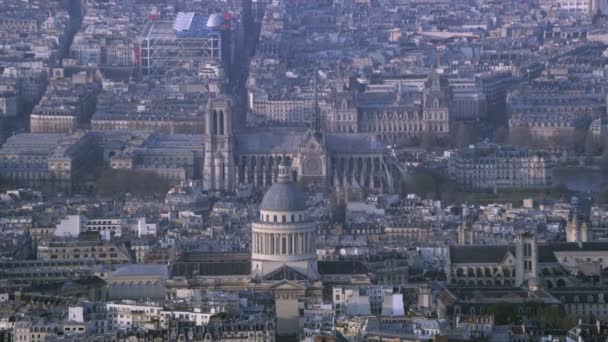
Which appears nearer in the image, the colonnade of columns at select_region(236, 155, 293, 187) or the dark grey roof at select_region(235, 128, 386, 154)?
the colonnade of columns at select_region(236, 155, 293, 187)

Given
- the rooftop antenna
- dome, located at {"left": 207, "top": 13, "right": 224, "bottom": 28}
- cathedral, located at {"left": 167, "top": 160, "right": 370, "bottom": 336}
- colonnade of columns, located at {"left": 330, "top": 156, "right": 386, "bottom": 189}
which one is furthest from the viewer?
dome, located at {"left": 207, "top": 13, "right": 224, "bottom": 28}

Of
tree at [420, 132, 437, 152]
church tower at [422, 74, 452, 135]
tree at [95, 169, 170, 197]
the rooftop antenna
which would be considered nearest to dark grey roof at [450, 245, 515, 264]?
tree at [95, 169, 170, 197]

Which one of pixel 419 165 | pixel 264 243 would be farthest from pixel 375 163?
pixel 264 243

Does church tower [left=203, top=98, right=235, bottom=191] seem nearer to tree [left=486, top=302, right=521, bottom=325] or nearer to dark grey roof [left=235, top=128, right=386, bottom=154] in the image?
dark grey roof [left=235, top=128, right=386, bottom=154]

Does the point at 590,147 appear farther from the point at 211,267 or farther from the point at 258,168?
the point at 211,267

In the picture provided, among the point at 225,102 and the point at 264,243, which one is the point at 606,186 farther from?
the point at 264,243
